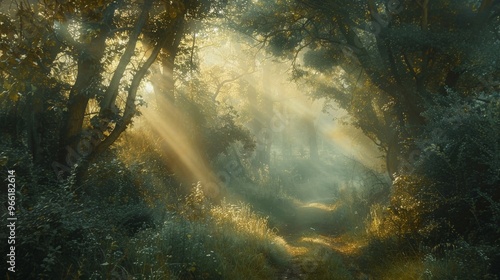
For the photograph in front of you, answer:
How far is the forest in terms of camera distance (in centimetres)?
488

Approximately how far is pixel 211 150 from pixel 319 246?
27.3 ft

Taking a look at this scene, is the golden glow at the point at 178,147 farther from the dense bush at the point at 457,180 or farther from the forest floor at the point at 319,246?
the dense bush at the point at 457,180

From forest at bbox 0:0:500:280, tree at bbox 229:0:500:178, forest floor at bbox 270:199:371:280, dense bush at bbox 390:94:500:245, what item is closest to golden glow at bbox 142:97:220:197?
forest at bbox 0:0:500:280

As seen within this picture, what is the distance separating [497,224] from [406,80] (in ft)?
17.2

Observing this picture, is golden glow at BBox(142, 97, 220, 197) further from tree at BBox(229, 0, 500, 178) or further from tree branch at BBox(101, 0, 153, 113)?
tree branch at BBox(101, 0, 153, 113)

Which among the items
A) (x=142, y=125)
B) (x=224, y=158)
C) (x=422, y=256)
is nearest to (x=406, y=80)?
(x=422, y=256)

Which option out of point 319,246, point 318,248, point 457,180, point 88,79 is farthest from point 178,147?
point 457,180

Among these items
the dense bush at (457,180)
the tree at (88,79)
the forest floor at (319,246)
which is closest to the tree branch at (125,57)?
the tree at (88,79)

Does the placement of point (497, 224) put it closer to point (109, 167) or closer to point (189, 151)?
point (109, 167)

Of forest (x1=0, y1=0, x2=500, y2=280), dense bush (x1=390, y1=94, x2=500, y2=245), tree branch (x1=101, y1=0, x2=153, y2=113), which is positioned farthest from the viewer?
tree branch (x1=101, y1=0, x2=153, y2=113)

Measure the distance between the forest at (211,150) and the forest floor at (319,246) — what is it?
0.06 m

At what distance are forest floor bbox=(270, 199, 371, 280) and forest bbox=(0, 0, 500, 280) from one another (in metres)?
0.06

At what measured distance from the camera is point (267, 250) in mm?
7902

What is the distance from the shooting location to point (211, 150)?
16.5 m
